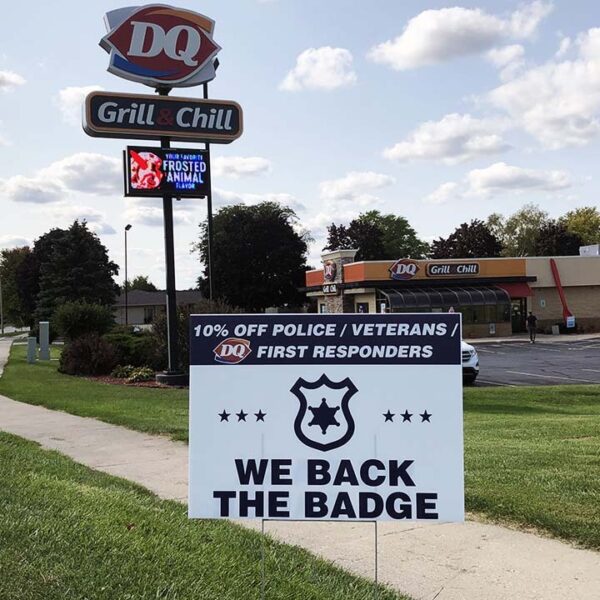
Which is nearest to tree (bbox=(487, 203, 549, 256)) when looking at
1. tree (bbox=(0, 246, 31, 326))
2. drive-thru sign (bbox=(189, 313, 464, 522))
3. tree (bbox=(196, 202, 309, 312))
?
tree (bbox=(196, 202, 309, 312))

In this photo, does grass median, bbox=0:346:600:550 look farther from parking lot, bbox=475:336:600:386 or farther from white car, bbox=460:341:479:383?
parking lot, bbox=475:336:600:386

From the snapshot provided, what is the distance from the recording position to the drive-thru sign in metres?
3.39

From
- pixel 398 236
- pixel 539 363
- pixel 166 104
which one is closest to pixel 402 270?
pixel 539 363

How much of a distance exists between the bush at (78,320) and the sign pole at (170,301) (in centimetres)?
727

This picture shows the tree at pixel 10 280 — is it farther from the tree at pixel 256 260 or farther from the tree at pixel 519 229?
the tree at pixel 519 229

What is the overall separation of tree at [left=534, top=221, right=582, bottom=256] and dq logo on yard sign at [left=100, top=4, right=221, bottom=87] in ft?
213

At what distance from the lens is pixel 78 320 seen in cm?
2494

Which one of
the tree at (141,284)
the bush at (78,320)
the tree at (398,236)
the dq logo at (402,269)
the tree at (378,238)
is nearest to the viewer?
the bush at (78,320)

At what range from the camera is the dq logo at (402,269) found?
42219 mm

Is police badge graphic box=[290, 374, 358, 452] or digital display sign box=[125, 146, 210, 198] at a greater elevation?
digital display sign box=[125, 146, 210, 198]

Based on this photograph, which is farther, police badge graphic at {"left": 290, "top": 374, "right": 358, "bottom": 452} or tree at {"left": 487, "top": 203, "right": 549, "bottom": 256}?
tree at {"left": 487, "top": 203, "right": 549, "bottom": 256}

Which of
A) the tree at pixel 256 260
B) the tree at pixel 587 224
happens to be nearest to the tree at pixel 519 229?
the tree at pixel 587 224

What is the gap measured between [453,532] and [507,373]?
17.7m

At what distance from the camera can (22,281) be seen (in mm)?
77688
